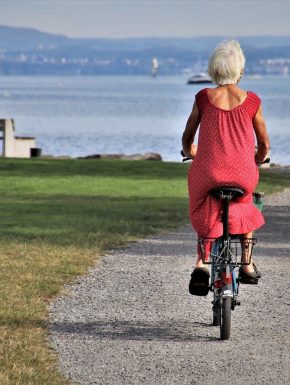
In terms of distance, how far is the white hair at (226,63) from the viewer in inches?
300

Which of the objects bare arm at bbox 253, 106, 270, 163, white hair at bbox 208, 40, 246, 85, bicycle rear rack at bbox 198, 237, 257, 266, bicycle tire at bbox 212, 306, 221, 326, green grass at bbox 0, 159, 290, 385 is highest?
white hair at bbox 208, 40, 246, 85

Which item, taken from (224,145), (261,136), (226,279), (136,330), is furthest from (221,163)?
(136,330)

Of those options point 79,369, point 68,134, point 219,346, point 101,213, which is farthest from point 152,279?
point 68,134

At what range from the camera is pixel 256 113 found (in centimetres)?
770

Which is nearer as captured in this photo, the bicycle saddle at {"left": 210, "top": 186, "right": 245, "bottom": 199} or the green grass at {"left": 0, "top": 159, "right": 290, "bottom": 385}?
the bicycle saddle at {"left": 210, "top": 186, "right": 245, "bottom": 199}

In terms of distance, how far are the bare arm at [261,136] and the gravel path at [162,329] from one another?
113cm

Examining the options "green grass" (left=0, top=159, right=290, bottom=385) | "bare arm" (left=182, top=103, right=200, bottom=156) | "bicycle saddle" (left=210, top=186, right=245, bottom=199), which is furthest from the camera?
"bare arm" (left=182, top=103, right=200, bottom=156)

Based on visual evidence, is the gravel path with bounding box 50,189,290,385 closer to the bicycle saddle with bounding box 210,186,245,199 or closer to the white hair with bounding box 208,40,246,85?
the bicycle saddle with bounding box 210,186,245,199

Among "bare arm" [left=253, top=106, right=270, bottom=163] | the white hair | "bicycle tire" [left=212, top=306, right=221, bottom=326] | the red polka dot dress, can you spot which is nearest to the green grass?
"bicycle tire" [left=212, top=306, right=221, bottom=326]

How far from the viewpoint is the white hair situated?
25.0 feet

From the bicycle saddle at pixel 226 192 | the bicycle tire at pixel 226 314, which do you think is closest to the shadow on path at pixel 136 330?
the bicycle tire at pixel 226 314

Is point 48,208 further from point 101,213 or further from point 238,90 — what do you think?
point 238,90

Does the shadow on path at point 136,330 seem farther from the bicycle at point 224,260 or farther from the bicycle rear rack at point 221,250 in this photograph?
the bicycle rear rack at point 221,250

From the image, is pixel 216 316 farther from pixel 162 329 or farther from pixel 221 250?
pixel 221 250
